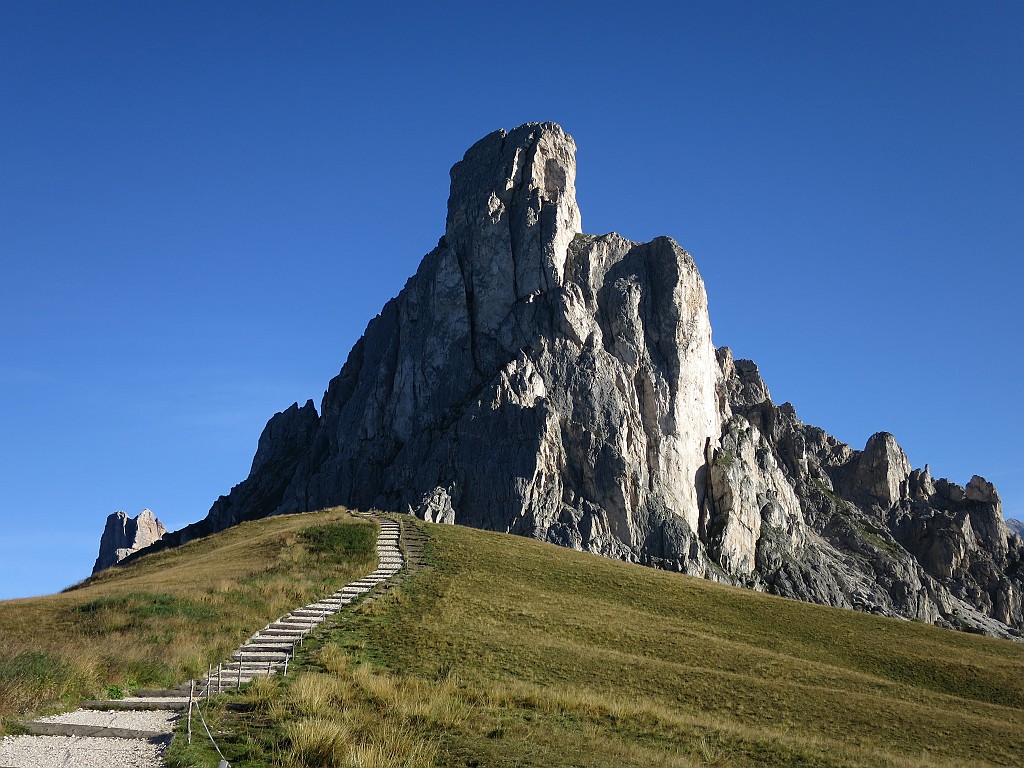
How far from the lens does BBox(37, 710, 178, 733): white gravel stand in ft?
44.1

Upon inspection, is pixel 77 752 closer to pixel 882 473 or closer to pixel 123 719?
pixel 123 719

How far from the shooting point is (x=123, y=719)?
13977mm

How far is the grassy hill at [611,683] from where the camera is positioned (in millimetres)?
14508

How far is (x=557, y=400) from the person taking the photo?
12500 cm

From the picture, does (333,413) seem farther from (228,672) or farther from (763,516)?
(228,672)

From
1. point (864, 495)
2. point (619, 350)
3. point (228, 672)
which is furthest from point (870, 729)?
point (864, 495)

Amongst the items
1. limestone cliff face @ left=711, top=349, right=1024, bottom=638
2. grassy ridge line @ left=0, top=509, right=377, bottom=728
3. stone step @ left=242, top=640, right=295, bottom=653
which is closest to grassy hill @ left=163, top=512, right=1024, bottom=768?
stone step @ left=242, top=640, right=295, bottom=653

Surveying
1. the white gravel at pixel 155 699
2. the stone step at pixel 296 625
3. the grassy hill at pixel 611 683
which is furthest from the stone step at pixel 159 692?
the stone step at pixel 296 625

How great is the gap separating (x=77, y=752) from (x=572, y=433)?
112680mm

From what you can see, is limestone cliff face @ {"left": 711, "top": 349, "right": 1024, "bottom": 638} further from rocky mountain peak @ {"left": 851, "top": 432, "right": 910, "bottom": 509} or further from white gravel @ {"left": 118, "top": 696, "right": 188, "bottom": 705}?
white gravel @ {"left": 118, "top": 696, "right": 188, "bottom": 705}

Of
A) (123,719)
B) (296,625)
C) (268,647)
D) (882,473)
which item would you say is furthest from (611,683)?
(882,473)

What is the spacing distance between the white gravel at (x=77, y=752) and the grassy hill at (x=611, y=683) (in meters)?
0.56

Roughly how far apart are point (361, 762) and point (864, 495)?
A: 18300 centimetres

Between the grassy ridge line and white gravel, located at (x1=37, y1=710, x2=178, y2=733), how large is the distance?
1.55 feet
